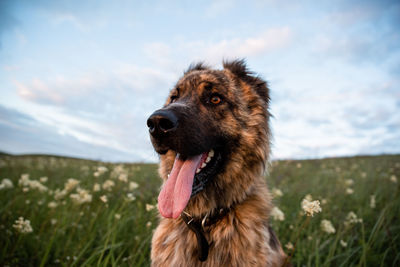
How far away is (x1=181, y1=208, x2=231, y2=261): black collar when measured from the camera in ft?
6.84

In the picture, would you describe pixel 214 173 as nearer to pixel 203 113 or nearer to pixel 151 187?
pixel 203 113

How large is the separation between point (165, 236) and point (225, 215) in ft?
2.30

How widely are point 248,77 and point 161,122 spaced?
179 cm

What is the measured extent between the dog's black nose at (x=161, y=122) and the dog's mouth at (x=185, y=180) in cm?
A: 43

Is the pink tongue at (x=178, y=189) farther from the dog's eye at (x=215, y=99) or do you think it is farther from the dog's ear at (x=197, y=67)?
the dog's ear at (x=197, y=67)

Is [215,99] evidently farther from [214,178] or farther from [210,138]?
[214,178]

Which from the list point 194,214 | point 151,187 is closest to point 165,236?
point 194,214

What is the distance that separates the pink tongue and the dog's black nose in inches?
18.2

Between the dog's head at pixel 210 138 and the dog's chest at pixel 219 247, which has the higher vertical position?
the dog's head at pixel 210 138

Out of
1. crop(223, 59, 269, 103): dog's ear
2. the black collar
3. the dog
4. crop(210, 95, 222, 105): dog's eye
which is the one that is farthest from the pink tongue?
crop(223, 59, 269, 103): dog's ear

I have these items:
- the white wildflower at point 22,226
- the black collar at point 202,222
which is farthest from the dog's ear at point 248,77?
the white wildflower at point 22,226

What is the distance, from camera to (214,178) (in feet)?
8.38

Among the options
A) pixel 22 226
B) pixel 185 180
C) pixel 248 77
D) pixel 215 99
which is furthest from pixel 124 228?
pixel 248 77

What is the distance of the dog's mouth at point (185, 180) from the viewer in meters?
2.17
